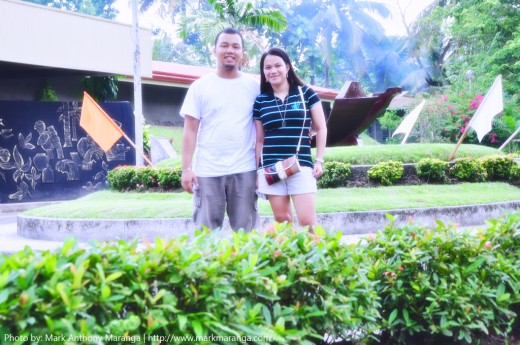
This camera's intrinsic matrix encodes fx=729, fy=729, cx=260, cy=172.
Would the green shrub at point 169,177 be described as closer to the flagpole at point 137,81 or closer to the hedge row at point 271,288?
the flagpole at point 137,81

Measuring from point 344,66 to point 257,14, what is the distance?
4132 cm

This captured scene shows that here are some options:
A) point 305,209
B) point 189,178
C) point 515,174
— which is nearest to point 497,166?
point 515,174

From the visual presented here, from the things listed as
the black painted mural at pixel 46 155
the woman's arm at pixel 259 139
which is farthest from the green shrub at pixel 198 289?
the black painted mural at pixel 46 155

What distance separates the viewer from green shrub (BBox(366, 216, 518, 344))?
139 inches

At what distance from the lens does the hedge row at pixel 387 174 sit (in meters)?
12.6

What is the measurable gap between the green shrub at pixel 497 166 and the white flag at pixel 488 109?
2.95 ft

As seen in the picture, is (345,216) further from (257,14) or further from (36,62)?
(257,14)

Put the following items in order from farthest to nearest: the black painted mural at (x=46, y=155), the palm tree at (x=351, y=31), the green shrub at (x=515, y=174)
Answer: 1. the palm tree at (x=351, y=31)
2. the black painted mural at (x=46, y=155)
3. the green shrub at (x=515, y=174)

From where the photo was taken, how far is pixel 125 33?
58.2 ft

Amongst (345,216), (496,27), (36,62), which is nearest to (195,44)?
(496,27)

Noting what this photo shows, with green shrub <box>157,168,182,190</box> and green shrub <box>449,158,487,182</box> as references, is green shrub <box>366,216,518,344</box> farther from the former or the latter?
green shrub <box>449,158,487,182</box>

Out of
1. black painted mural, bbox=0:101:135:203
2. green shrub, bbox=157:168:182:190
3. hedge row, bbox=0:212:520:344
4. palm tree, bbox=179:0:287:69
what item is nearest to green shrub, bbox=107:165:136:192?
green shrub, bbox=157:168:182:190

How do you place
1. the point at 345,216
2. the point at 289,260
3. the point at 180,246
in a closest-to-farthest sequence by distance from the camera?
the point at 180,246
the point at 289,260
the point at 345,216

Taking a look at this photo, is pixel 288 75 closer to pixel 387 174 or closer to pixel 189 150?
pixel 189 150
